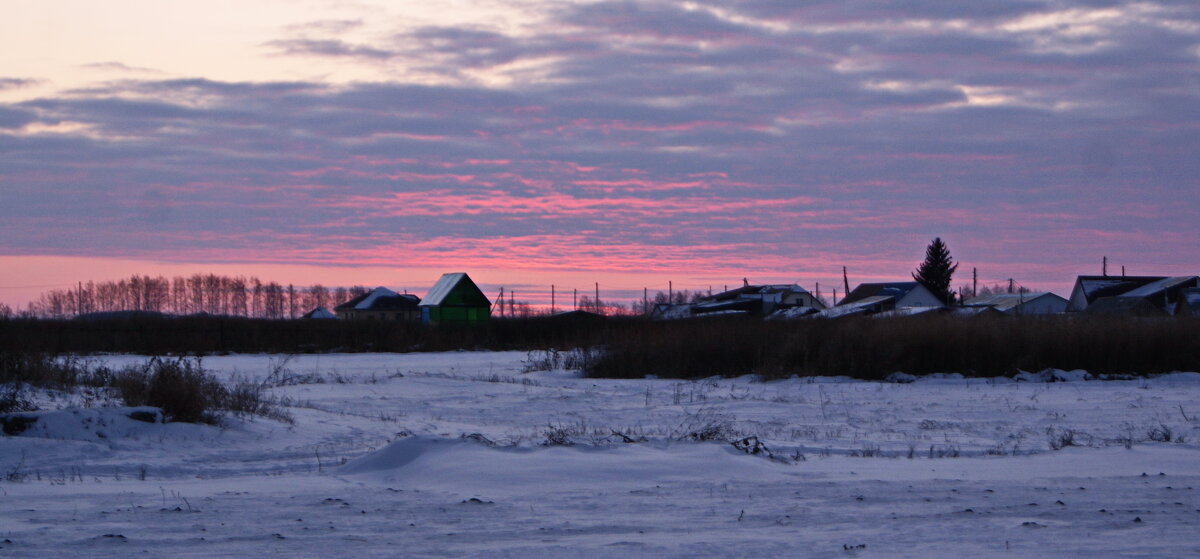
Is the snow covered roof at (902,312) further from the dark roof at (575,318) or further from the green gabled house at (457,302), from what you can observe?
the green gabled house at (457,302)

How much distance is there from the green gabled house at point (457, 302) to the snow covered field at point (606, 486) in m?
57.9

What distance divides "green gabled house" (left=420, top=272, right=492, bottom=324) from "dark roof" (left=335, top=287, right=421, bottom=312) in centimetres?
2073

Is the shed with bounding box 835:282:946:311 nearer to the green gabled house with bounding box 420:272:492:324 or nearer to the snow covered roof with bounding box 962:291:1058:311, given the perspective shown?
the snow covered roof with bounding box 962:291:1058:311

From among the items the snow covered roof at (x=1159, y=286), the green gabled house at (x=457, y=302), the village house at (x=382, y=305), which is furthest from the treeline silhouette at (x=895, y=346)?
the village house at (x=382, y=305)

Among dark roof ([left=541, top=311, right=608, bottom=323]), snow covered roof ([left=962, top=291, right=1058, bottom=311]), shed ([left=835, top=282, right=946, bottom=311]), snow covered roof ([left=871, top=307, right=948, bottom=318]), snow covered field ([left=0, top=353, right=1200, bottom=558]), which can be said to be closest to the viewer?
snow covered field ([left=0, top=353, right=1200, bottom=558])

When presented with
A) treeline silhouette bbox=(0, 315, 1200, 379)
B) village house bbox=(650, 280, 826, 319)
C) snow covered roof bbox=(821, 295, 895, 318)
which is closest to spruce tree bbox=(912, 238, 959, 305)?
village house bbox=(650, 280, 826, 319)

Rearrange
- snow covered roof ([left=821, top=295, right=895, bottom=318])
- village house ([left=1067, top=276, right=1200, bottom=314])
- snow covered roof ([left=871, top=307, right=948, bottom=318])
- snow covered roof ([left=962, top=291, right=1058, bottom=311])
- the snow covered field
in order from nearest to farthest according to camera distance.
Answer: the snow covered field → snow covered roof ([left=871, top=307, right=948, bottom=318]) → snow covered roof ([left=821, top=295, right=895, bottom=318]) → village house ([left=1067, top=276, right=1200, bottom=314]) → snow covered roof ([left=962, top=291, right=1058, bottom=311])

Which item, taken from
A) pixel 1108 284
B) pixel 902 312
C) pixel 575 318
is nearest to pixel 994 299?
pixel 1108 284

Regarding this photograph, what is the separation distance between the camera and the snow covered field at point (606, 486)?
6.62m

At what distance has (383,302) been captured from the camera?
319 feet

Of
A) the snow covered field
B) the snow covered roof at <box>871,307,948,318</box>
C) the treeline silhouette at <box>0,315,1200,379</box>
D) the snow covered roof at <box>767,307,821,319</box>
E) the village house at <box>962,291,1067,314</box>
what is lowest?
the snow covered field

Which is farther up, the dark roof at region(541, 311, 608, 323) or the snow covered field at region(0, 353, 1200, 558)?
the dark roof at region(541, 311, 608, 323)

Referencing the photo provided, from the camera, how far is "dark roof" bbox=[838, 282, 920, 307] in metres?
84.5

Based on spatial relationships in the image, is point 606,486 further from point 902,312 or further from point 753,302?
point 753,302
